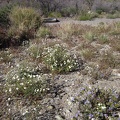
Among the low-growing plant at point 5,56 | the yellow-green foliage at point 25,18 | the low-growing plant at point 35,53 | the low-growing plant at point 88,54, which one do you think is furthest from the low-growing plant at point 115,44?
the yellow-green foliage at point 25,18

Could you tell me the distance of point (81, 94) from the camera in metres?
3.97

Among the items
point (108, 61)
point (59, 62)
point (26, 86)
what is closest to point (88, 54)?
point (108, 61)

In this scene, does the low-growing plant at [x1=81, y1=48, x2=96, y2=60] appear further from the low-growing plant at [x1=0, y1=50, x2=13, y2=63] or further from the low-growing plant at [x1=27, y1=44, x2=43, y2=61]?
the low-growing plant at [x1=0, y1=50, x2=13, y2=63]

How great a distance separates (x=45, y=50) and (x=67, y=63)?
132cm

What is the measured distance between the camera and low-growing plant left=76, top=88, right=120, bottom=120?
341cm

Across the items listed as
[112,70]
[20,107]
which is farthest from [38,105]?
[112,70]

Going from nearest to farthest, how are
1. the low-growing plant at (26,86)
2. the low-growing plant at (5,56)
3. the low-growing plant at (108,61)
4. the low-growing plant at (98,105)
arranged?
the low-growing plant at (98,105) < the low-growing plant at (26,86) < the low-growing plant at (108,61) < the low-growing plant at (5,56)

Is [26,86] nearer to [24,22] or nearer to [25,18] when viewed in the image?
[24,22]

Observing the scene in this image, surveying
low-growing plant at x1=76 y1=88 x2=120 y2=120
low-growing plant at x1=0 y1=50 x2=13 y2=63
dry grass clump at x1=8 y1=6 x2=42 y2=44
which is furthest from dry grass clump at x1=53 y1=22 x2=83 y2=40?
low-growing plant at x1=76 y1=88 x2=120 y2=120

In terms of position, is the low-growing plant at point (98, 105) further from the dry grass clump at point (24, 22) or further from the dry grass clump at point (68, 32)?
the dry grass clump at point (24, 22)

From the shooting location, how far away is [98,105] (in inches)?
141

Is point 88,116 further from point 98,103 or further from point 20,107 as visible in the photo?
point 20,107

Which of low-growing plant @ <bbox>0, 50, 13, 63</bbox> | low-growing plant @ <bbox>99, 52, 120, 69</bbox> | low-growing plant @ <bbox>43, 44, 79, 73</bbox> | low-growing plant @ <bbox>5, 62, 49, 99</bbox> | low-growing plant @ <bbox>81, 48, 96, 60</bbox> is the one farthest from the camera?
low-growing plant @ <bbox>81, 48, 96, 60</bbox>

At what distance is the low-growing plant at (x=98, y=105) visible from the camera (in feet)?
11.2
